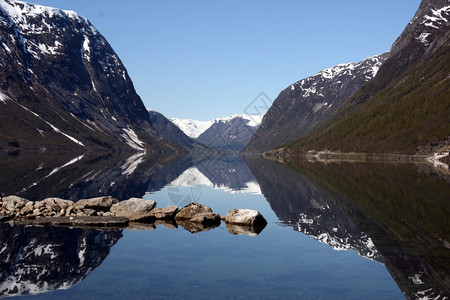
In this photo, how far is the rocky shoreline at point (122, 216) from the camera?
37.7 m

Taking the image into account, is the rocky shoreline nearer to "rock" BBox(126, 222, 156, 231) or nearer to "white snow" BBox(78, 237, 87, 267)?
"rock" BBox(126, 222, 156, 231)

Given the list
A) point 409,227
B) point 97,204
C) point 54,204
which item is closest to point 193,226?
point 97,204

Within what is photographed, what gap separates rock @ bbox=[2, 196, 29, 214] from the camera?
41.2m

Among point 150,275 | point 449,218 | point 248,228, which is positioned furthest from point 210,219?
point 449,218

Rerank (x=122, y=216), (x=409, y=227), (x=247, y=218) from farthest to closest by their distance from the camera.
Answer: (x=122, y=216) → (x=247, y=218) → (x=409, y=227)

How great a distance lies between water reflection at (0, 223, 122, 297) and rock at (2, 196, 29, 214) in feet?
15.7

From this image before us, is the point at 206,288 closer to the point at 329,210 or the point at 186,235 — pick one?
the point at 186,235

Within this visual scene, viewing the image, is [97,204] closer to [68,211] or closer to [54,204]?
[68,211]

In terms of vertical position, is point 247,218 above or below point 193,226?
above

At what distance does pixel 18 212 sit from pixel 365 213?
108 ft

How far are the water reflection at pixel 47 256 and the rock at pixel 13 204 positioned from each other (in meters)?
4.79

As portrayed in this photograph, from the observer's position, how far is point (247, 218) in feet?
129

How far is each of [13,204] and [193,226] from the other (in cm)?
1771

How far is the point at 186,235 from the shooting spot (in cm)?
3450
